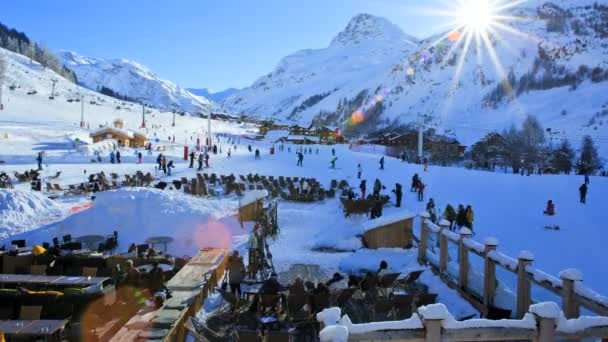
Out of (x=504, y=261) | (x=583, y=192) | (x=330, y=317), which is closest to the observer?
(x=330, y=317)

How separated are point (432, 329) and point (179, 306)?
15.8 feet

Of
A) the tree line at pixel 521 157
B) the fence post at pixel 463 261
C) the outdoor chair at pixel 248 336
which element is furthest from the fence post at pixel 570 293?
the tree line at pixel 521 157

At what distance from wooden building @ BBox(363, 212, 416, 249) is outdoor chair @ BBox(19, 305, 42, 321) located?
8.16 metres

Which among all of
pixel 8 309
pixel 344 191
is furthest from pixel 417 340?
pixel 344 191

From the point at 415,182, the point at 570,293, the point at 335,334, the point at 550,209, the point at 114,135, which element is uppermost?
the point at 114,135

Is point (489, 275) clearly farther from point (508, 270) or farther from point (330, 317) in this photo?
point (330, 317)

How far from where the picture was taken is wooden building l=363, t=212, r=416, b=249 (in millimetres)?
12961

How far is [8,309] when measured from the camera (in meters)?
7.44

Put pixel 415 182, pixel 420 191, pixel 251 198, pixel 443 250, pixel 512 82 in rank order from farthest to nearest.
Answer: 1. pixel 512 82
2. pixel 415 182
3. pixel 420 191
4. pixel 251 198
5. pixel 443 250

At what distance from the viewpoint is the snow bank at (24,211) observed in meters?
14.7

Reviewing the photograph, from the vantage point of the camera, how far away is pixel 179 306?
7.73m

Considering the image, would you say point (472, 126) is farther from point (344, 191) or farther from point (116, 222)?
point (116, 222)

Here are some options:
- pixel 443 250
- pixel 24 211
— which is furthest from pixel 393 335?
pixel 24 211

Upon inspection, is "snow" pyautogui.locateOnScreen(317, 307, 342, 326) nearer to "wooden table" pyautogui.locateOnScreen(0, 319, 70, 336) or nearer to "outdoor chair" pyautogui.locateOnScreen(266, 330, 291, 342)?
"outdoor chair" pyautogui.locateOnScreen(266, 330, 291, 342)
